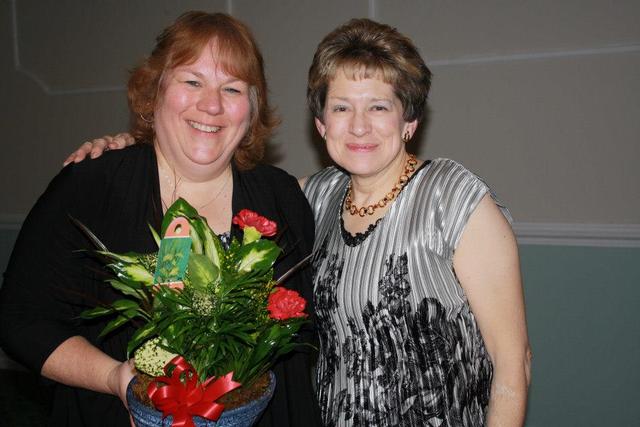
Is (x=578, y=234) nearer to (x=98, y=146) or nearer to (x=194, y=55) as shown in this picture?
(x=194, y=55)

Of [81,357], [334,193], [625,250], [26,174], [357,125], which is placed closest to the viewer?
[81,357]

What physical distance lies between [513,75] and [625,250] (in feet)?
3.84

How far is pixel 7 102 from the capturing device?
16.7ft

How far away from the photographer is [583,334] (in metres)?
3.55

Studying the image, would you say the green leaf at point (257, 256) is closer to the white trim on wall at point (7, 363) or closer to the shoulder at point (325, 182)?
the shoulder at point (325, 182)

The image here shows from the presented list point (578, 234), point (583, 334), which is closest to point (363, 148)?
point (578, 234)

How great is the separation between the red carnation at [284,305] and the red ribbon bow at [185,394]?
0.15 m

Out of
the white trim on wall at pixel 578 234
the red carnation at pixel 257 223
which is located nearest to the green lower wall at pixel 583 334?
the white trim on wall at pixel 578 234

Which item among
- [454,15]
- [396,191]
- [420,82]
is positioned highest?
[454,15]

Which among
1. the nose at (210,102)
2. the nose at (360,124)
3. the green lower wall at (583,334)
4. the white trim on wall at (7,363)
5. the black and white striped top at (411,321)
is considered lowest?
the white trim on wall at (7,363)

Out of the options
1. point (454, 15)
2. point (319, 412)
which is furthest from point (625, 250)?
point (319, 412)

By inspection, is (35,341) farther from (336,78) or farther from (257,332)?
(336,78)

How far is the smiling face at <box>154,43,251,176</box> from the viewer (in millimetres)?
1816

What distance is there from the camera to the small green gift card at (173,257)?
4.02 feet
